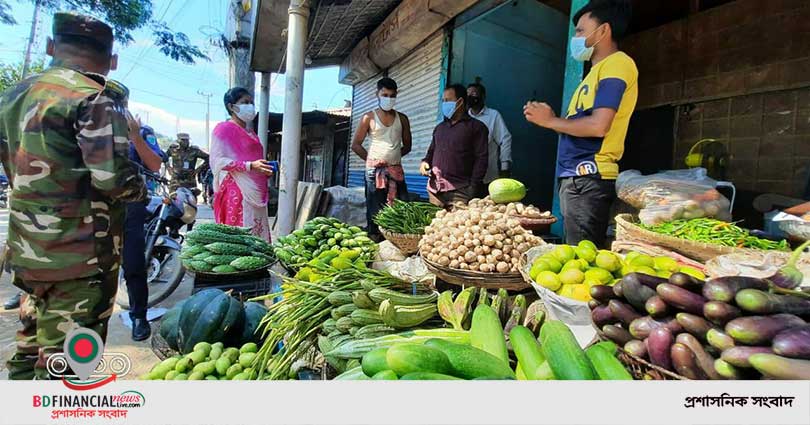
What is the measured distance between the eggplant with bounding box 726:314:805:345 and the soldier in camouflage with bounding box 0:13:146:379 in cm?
223

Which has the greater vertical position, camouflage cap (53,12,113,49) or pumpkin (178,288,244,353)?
camouflage cap (53,12,113,49)

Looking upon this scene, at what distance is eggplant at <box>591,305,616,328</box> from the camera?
1210 mm

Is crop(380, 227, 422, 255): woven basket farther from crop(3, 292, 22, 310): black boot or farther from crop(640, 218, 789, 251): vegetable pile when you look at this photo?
crop(3, 292, 22, 310): black boot

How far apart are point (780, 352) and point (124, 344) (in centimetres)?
360

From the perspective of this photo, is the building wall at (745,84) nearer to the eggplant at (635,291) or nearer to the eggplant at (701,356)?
the eggplant at (635,291)

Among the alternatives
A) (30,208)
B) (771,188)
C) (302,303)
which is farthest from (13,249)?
(771,188)

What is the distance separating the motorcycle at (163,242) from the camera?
3.24 m

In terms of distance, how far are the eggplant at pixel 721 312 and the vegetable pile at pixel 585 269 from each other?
48 cm

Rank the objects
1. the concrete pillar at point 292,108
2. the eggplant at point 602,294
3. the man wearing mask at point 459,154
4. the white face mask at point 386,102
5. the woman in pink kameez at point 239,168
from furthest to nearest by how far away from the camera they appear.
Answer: the concrete pillar at point 292,108, the white face mask at point 386,102, the man wearing mask at point 459,154, the woman in pink kameez at point 239,168, the eggplant at point 602,294

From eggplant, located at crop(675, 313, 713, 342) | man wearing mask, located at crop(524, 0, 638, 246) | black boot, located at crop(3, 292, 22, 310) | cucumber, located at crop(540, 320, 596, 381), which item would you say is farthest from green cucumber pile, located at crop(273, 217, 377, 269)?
black boot, located at crop(3, 292, 22, 310)

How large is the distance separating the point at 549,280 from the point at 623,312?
425mm

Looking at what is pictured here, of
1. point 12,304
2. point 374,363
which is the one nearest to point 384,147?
point 374,363
